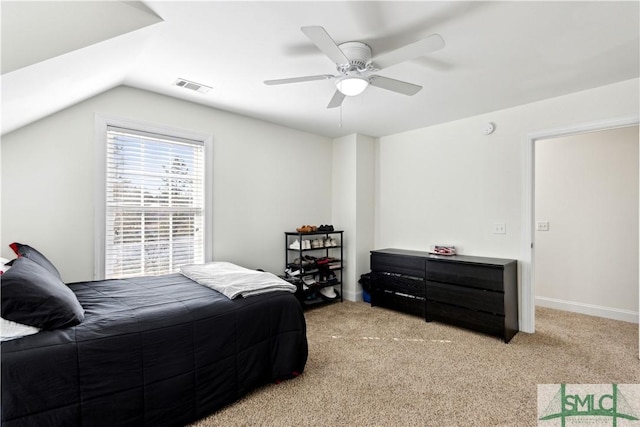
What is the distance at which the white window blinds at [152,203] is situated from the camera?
2.85 m

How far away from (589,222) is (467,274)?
1859mm

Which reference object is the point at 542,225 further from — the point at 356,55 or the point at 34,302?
the point at 34,302

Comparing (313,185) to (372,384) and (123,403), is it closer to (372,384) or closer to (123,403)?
(372,384)

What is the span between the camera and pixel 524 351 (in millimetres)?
2750

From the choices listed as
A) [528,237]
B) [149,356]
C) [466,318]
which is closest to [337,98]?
[149,356]

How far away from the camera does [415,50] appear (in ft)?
5.98

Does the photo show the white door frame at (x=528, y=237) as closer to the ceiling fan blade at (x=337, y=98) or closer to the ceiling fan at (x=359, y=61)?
the ceiling fan at (x=359, y=61)

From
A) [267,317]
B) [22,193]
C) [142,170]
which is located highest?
[142,170]

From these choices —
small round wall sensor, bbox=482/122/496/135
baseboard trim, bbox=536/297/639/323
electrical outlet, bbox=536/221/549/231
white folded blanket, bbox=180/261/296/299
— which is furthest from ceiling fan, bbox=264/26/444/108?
baseboard trim, bbox=536/297/639/323

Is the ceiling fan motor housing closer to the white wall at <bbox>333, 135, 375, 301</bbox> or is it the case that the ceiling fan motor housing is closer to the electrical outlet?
the white wall at <bbox>333, 135, 375, 301</bbox>

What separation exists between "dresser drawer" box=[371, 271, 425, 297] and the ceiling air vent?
9.52ft

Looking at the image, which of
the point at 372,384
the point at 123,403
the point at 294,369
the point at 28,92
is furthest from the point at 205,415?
the point at 28,92

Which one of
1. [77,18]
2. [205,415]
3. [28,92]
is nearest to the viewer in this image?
[77,18]

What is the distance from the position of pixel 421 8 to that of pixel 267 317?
2139 mm
